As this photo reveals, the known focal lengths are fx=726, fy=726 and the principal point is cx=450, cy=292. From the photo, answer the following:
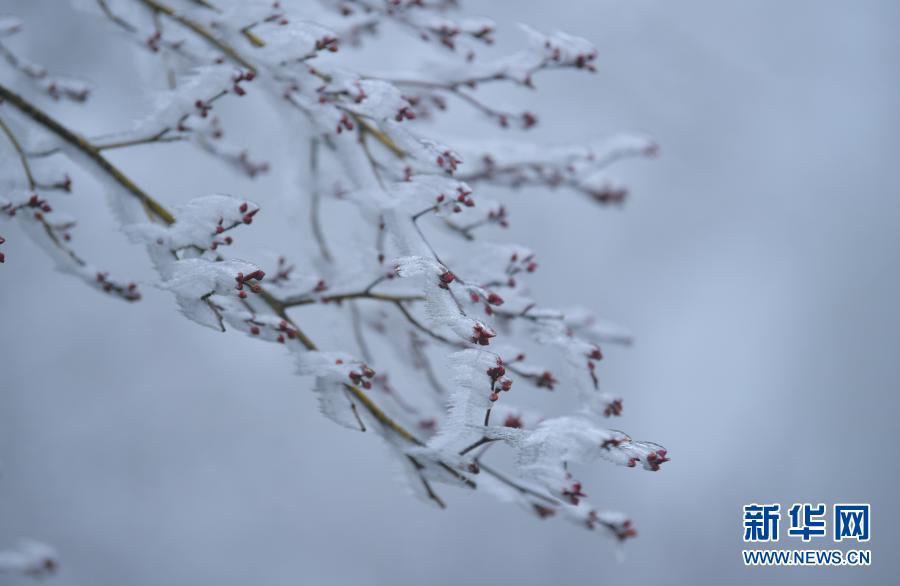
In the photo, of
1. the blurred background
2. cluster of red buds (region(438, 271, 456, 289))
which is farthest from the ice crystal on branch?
the blurred background

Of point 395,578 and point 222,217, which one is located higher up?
point 222,217

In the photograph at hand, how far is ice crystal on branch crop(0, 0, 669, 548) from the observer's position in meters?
0.99

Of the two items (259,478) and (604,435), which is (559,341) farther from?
(259,478)

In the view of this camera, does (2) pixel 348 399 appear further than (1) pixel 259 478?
No

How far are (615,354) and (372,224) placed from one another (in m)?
2.16

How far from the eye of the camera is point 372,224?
4.45ft

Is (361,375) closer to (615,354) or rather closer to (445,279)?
(445,279)

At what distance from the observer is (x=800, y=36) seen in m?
3.59

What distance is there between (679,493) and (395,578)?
128 centimetres

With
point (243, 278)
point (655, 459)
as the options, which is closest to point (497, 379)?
point (655, 459)

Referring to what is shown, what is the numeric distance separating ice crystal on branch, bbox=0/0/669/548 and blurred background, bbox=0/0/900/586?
1.54m

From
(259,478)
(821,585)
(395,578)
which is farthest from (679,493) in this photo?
(259,478)

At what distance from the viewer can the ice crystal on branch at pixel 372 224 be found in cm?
99

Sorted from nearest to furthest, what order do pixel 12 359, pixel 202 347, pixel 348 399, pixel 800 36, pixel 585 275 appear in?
pixel 348 399, pixel 12 359, pixel 202 347, pixel 585 275, pixel 800 36
